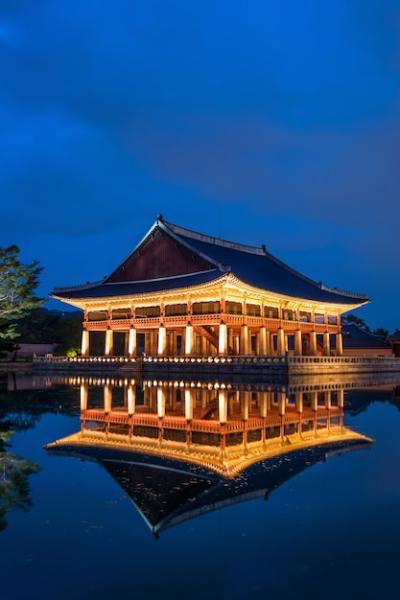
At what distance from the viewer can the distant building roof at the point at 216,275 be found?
46.1 m

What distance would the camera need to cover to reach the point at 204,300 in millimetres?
44406

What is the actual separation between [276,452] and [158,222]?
137 ft

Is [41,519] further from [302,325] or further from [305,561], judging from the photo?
[302,325]

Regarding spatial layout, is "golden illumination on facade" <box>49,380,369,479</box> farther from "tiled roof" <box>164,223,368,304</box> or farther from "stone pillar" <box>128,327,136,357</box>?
"stone pillar" <box>128,327,136,357</box>

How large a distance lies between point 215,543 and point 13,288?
36385 mm

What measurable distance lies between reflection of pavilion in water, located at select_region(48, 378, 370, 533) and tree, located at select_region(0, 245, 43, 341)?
18714 mm

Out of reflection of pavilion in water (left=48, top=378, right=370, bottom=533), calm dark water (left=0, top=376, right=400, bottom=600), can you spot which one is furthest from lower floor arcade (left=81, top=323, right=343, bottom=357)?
calm dark water (left=0, top=376, right=400, bottom=600)

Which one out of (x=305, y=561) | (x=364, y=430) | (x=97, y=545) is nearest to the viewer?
(x=305, y=561)

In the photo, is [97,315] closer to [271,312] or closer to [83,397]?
[271,312]

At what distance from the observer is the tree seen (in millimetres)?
38688

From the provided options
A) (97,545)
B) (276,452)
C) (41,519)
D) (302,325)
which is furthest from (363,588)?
(302,325)

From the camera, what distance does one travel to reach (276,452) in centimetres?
1127

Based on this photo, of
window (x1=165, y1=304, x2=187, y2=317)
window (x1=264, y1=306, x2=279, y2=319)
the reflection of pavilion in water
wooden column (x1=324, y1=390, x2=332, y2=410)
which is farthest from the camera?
window (x1=264, y1=306, x2=279, y2=319)

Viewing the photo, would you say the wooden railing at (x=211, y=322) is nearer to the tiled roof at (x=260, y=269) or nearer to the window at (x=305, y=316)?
the window at (x=305, y=316)
